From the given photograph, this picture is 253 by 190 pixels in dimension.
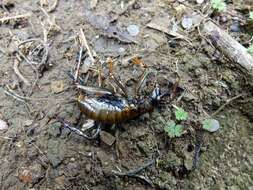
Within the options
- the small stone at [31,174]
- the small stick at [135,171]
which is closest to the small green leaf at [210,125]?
the small stick at [135,171]

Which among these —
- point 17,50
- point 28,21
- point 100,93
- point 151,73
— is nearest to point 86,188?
point 100,93

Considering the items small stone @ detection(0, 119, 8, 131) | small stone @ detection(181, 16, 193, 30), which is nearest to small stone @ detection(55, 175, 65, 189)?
small stone @ detection(0, 119, 8, 131)

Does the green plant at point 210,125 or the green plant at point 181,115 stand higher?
the green plant at point 181,115

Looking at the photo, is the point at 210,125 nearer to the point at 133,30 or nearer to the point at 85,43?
the point at 133,30

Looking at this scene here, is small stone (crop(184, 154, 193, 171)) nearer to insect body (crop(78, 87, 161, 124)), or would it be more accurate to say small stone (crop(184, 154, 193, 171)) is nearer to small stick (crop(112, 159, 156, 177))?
small stick (crop(112, 159, 156, 177))

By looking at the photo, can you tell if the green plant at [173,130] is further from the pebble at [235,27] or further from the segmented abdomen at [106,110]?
the pebble at [235,27]

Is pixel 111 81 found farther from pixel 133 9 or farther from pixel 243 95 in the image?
pixel 243 95

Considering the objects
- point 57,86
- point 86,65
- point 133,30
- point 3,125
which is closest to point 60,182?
point 3,125
